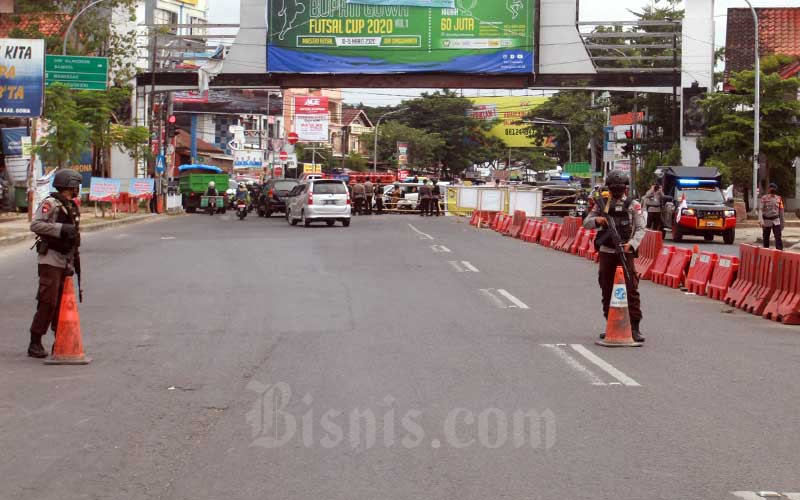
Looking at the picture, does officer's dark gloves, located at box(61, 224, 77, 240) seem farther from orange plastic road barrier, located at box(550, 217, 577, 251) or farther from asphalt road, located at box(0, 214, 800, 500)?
orange plastic road barrier, located at box(550, 217, 577, 251)

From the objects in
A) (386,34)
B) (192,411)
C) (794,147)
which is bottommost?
(192,411)

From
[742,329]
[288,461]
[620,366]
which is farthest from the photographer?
[742,329]

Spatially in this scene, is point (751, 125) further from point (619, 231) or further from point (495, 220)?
point (619, 231)

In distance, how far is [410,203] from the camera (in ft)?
191

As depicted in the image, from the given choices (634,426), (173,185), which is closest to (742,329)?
(634,426)

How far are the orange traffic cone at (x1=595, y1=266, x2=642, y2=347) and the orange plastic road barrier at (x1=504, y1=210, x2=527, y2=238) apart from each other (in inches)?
904

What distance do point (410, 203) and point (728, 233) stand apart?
981 inches

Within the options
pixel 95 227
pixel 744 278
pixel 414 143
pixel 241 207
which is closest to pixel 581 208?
pixel 241 207

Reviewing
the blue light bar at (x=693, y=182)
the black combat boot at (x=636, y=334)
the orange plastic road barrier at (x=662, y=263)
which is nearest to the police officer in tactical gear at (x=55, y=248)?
the black combat boot at (x=636, y=334)

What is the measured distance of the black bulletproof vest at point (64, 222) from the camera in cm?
1072

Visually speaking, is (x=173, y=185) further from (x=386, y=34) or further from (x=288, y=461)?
(x=288, y=461)

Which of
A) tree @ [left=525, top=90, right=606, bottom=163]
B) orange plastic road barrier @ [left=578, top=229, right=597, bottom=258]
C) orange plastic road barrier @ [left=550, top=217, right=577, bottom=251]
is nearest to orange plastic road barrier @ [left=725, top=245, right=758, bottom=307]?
orange plastic road barrier @ [left=578, top=229, right=597, bottom=258]

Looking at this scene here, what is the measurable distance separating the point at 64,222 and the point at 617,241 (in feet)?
18.4

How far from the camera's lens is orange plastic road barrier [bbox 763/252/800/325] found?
14500 millimetres
